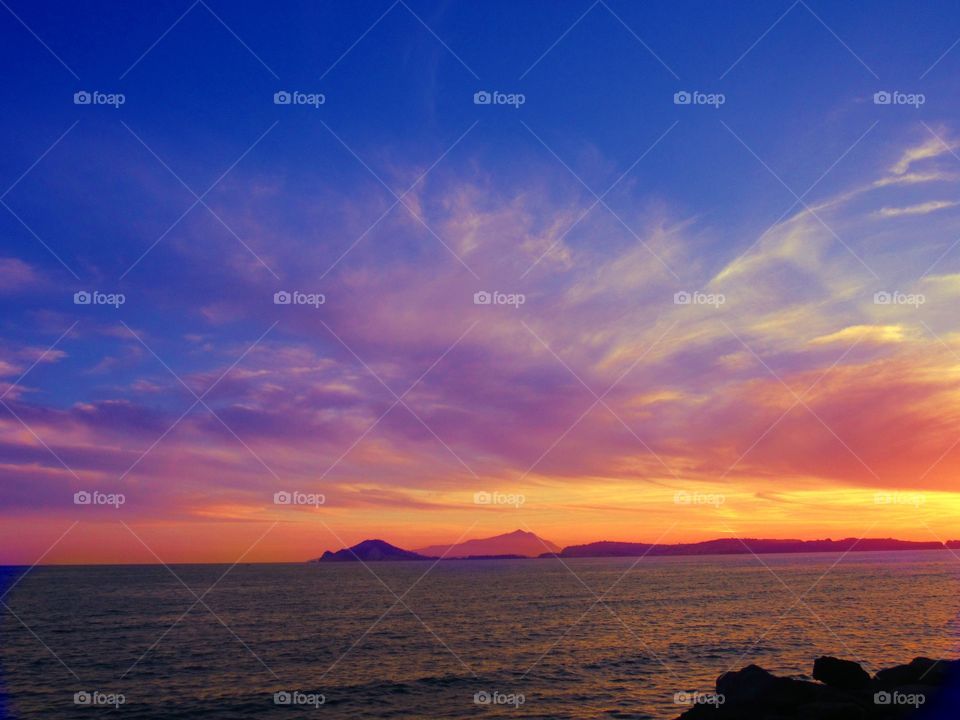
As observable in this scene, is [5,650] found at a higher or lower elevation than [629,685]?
higher

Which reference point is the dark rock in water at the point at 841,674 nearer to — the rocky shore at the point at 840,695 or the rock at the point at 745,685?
the rocky shore at the point at 840,695

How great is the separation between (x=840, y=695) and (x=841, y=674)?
13.3ft

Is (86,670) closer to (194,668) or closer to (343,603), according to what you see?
(194,668)

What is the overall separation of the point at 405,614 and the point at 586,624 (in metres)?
20.0

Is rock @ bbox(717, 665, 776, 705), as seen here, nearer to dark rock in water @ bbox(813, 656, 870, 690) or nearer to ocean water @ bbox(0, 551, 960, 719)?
dark rock in water @ bbox(813, 656, 870, 690)

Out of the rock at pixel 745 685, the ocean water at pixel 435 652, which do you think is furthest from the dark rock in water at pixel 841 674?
the ocean water at pixel 435 652

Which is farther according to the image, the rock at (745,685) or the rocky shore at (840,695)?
the rock at (745,685)

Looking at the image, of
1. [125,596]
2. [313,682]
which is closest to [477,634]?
[313,682]

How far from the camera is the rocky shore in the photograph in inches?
817

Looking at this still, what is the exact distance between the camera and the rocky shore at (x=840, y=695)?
2075 cm

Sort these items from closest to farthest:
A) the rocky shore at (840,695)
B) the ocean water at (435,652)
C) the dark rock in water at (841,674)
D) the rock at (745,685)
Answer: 1. the rocky shore at (840,695)
2. the rock at (745,685)
3. the dark rock in water at (841,674)
4. the ocean water at (435,652)

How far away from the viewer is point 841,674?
2600cm

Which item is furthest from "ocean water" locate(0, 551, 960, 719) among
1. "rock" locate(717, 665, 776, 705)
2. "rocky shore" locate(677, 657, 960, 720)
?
"rocky shore" locate(677, 657, 960, 720)

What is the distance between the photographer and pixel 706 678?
3506 centimetres
